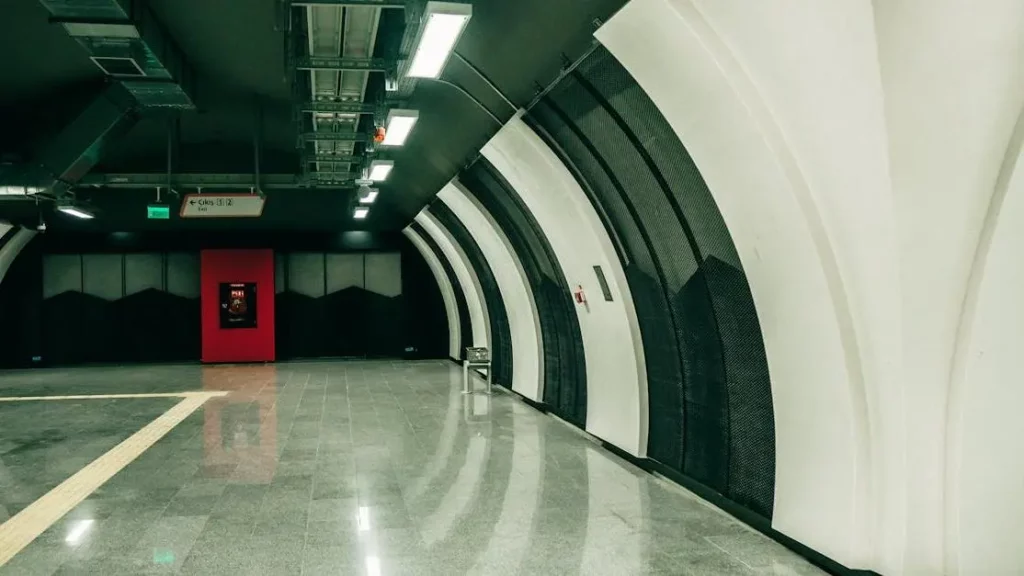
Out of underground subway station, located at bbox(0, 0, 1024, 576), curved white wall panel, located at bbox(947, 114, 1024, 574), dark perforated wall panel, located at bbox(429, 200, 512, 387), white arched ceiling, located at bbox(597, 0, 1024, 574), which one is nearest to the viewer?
white arched ceiling, located at bbox(597, 0, 1024, 574)

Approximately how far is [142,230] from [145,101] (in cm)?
1273

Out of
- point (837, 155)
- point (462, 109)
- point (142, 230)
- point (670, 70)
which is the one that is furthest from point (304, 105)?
point (142, 230)

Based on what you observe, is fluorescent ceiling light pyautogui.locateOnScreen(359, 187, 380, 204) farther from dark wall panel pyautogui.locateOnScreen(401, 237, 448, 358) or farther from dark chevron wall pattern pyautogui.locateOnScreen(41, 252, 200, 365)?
dark chevron wall pattern pyautogui.locateOnScreen(41, 252, 200, 365)

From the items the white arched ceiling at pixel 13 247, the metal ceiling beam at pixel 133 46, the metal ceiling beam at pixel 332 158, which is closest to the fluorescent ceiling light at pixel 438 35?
the metal ceiling beam at pixel 133 46

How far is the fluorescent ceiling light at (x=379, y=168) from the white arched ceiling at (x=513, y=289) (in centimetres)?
100

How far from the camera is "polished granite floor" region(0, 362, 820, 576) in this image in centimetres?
439

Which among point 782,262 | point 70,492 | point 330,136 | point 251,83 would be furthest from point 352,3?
point 251,83

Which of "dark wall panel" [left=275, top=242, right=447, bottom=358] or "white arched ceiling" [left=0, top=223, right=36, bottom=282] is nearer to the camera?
"white arched ceiling" [left=0, top=223, right=36, bottom=282]

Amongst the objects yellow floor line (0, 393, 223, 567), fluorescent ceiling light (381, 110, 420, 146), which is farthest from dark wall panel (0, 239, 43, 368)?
fluorescent ceiling light (381, 110, 420, 146)

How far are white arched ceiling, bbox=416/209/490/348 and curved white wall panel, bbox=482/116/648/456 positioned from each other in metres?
7.02

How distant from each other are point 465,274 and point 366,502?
1074cm

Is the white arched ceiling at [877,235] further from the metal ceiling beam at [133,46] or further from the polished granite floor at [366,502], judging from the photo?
the metal ceiling beam at [133,46]

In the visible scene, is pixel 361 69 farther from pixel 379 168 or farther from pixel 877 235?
pixel 877 235

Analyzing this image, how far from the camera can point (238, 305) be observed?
19469 mm
